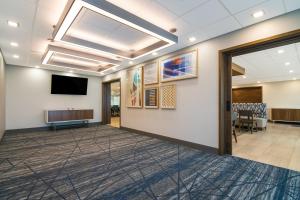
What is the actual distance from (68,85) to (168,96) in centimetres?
509

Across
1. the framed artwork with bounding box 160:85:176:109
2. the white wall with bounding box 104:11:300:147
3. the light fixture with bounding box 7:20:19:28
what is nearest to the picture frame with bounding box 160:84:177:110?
the framed artwork with bounding box 160:85:176:109

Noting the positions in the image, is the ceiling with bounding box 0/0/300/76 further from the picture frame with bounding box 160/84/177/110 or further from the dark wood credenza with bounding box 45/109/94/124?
the dark wood credenza with bounding box 45/109/94/124

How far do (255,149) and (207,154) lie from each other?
1424mm

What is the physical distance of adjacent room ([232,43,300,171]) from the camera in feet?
11.9

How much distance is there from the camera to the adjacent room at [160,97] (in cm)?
219

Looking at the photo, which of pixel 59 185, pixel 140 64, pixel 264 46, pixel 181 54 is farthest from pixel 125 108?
pixel 264 46

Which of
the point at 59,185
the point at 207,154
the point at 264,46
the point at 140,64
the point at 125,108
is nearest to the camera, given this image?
the point at 59,185

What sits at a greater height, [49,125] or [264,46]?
[264,46]

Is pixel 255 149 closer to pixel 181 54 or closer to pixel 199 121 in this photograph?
pixel 199 121

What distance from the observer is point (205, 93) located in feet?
12.3

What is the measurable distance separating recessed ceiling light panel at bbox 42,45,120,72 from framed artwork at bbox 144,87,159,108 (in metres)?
1.48

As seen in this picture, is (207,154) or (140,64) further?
(140,64)

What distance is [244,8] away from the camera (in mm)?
2480

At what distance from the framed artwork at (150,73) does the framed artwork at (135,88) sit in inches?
11.0
